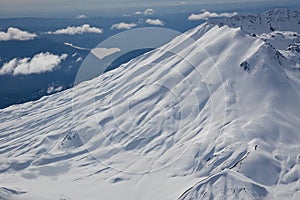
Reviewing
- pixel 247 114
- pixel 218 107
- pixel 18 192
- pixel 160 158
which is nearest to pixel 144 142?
pixel 160 158

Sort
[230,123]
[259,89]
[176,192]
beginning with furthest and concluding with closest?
[259,89] < [230,123] < [176,192]

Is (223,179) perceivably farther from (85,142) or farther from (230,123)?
(85,142)

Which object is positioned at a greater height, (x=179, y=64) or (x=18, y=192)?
(x=179, y=64)

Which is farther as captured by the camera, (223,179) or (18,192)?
(18,192)

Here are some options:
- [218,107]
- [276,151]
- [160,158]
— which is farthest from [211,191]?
[218,107]

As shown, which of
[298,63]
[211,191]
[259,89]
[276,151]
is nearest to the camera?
[211,191]

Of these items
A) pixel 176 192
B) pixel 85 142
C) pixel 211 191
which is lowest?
pixel 85 142

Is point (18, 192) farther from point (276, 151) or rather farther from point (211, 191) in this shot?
point (276, 151)
